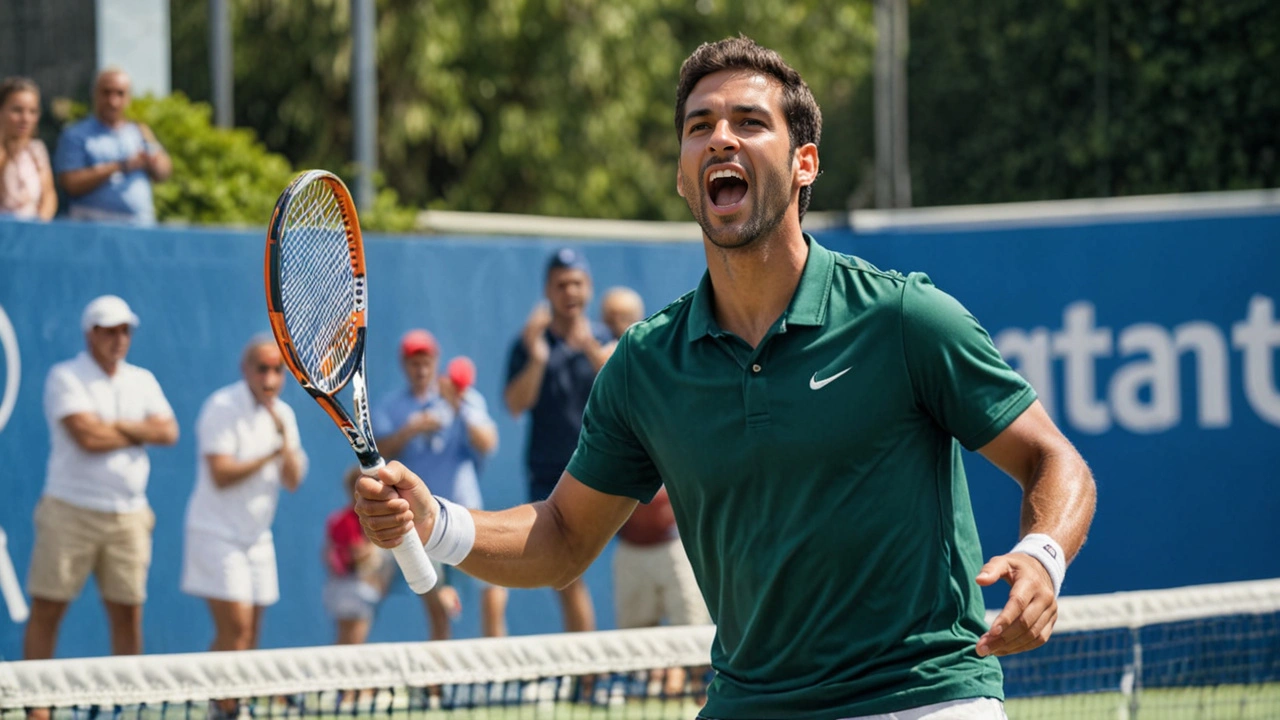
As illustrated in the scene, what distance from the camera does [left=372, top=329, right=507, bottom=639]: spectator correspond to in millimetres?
8391

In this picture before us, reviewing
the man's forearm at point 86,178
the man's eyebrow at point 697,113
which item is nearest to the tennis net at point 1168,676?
the man's eyebrow at point 697,113

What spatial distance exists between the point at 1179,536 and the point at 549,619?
3391 millimetres

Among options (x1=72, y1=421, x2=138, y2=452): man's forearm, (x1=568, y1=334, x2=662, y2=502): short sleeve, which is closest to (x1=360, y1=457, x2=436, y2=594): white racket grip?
(x1=568, y1=334, x2=662, y2=502): short sleeve

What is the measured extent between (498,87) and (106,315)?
60.1 feet

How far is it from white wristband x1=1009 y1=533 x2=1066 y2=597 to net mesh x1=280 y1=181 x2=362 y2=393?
1.51 m

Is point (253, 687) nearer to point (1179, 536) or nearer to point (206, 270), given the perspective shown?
point (206, 270)

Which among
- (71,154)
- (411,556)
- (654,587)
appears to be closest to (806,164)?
(411,556)

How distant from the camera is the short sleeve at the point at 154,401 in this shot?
766cm

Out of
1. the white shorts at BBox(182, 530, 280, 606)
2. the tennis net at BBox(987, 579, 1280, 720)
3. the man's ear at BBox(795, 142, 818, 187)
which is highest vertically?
the man's ear at BBox(795, 142, 818, 187)

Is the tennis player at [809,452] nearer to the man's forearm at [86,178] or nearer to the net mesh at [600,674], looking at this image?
the net mesh at [600,674]

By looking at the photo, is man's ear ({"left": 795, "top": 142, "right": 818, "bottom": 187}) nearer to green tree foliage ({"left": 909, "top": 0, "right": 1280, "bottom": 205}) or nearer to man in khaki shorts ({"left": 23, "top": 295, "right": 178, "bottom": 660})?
man in khaki shorts ({"left": 23, "top": 295, "right": 178, "bottom": 660})

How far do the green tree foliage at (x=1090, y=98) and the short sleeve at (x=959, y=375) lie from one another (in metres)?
15.8

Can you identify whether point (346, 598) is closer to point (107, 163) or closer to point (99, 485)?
point (99, 485)

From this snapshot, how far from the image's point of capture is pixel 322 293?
13.2ft
